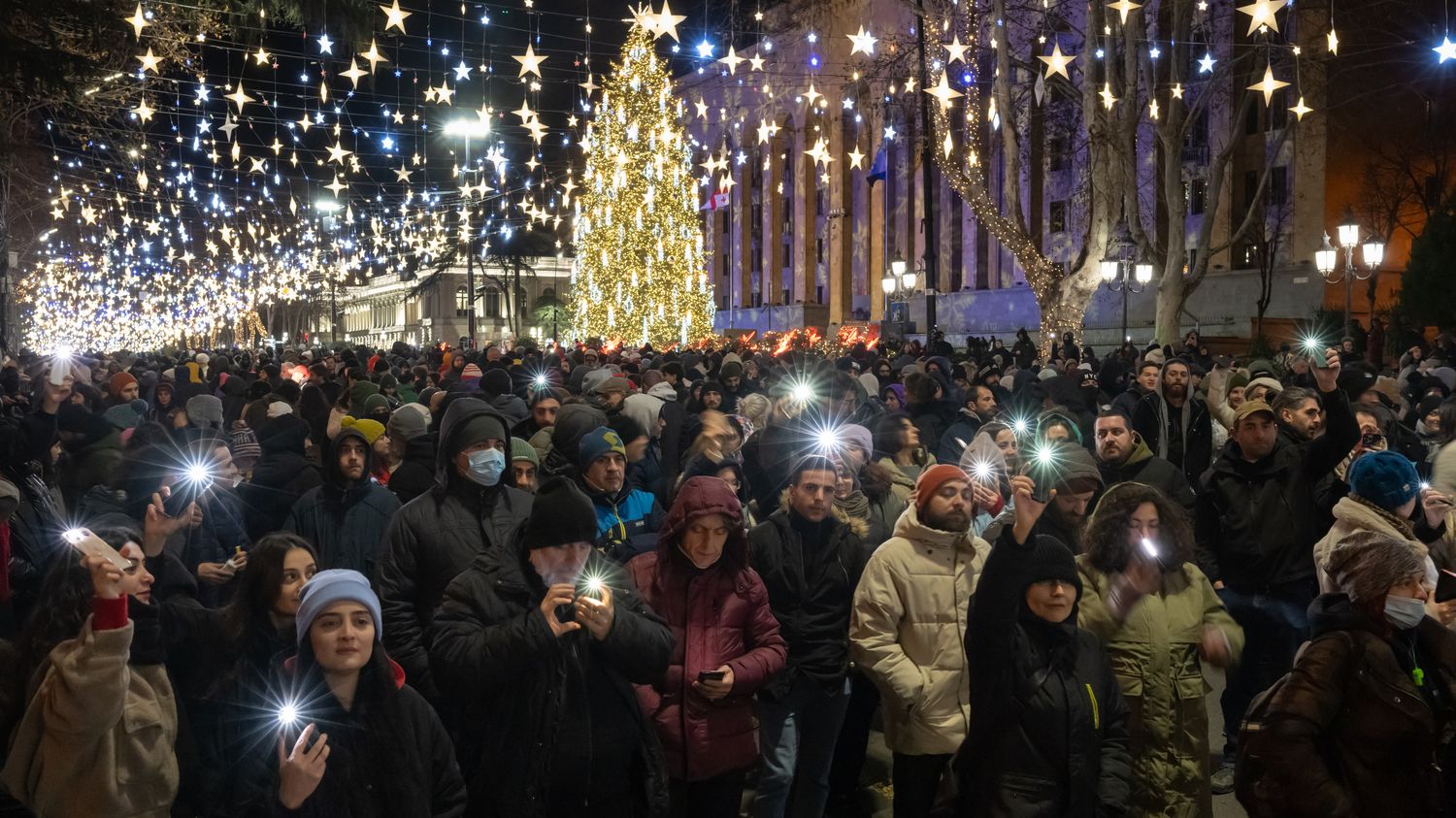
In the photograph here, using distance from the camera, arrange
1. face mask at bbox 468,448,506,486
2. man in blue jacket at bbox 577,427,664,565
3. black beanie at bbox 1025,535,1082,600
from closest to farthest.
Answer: black beanie at bbox 1025,535,1082,600, face mask at bbox 468,448,506,486, man in blue jacket at bbox 577,427,664,565

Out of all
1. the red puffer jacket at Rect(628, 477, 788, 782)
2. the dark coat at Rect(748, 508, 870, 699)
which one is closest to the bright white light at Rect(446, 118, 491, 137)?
the dark coat at Rect(748, 508, 870, 699)

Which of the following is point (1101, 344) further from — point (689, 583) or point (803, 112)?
point (689, 583)

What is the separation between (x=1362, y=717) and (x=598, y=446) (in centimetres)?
343

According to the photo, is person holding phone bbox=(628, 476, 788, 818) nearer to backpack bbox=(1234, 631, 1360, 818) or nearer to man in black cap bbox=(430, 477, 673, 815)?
man in black cap bbox=(430, 477, 673, 815)

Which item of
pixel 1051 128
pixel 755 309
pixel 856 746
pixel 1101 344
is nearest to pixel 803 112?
pixel 755 309

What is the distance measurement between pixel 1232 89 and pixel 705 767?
3519 centimetres

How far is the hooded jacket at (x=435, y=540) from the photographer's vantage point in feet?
14.7

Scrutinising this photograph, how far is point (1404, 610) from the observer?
3689 mm

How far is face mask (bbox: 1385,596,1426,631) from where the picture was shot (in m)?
3.69

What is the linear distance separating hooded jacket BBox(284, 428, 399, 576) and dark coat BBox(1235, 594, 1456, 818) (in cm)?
412

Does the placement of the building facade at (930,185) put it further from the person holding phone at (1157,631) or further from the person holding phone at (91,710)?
the person holding phone at (91,710)

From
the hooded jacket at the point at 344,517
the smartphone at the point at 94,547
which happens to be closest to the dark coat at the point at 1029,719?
the smartphone at the point at 94,547

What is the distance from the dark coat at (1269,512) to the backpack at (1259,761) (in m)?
2.80

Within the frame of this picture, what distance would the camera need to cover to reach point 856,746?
6.21 m
